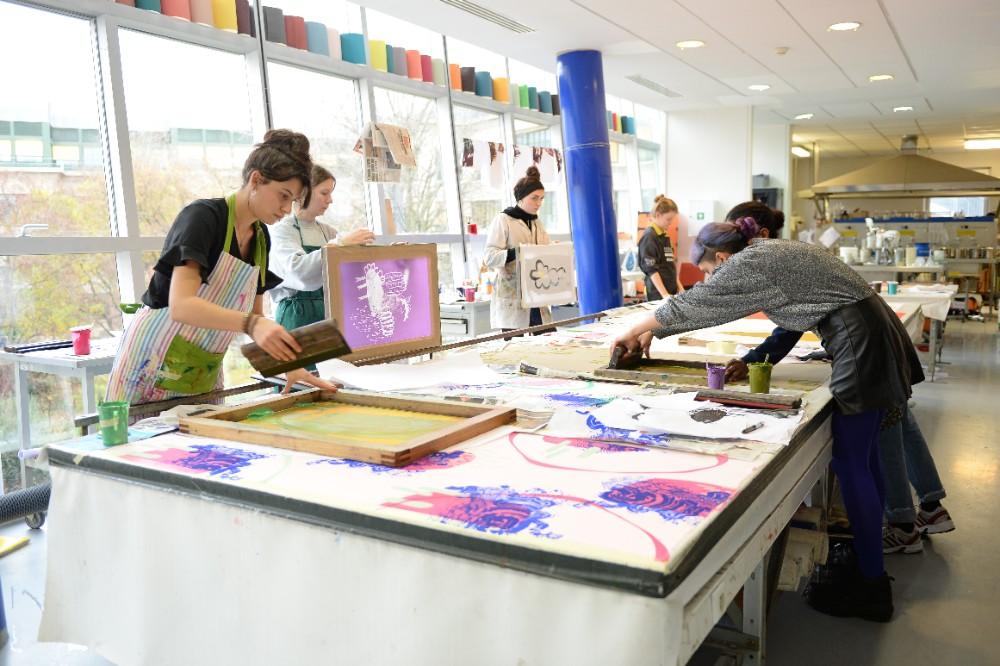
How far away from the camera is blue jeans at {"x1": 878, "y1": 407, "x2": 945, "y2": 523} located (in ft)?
8.76

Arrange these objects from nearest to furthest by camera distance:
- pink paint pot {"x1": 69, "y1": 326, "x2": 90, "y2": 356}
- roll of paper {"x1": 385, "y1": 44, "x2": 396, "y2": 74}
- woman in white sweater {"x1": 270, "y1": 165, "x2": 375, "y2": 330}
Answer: woman in white sweater {"x1": 270, "y1": 165, "x2": 375, "y2": 330}
pink paint pot {"x1": 69, "y1": 326, "x2": 90, "y2": 356}
roll of paper {"x1": 385, "y1": 44, "x2": 396, "y2": 74}

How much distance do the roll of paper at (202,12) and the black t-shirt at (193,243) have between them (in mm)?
3077

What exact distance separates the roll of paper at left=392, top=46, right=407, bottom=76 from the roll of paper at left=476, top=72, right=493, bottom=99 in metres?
1.04

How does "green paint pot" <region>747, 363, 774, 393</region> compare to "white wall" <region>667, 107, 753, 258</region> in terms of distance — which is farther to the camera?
"white wall" <region>667, 107, 753, 258</region>

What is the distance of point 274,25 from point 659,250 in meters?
2.93

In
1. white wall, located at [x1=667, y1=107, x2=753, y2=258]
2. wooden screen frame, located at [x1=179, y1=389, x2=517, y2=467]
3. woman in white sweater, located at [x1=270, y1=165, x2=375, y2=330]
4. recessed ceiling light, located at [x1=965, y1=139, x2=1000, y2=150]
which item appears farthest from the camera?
recessed ceiling light, located at [x1=965, y1=139, x2=1000, y2=150]

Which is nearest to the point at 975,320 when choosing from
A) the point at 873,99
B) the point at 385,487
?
the point at 873,99

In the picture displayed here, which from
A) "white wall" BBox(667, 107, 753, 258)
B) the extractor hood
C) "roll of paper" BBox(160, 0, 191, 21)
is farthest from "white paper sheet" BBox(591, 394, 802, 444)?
the extractor hood

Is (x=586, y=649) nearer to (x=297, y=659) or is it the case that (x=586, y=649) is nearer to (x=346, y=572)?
(x=346, y=572)

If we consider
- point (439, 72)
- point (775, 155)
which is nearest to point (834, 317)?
point (439, 72)

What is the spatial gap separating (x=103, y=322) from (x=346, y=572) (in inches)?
148

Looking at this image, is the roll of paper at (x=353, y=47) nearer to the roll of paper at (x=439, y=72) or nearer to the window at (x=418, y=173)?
the window at (x=418, y=173)

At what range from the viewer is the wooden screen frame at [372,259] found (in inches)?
99.7

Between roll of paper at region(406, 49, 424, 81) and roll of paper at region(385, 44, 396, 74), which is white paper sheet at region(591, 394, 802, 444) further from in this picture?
roll of paper at region(406, 49, 424, 81)
